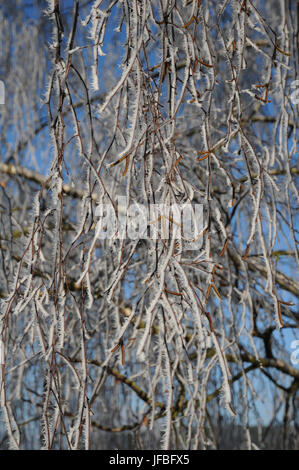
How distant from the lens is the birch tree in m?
0.80

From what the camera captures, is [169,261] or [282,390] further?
[282,390]

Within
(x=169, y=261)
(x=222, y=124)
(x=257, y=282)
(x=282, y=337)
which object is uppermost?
(x=222, y=124)

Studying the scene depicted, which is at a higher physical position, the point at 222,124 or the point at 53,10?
the point at 222,124

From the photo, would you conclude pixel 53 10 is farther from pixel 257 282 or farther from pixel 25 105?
pixel 257 282

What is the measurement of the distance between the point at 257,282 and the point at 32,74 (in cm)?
114

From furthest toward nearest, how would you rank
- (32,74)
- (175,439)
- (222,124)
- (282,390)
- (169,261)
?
(282,390)
(32,74)
(222,124)
(175,439)
(169,261)

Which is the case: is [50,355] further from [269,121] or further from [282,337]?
[269,121]

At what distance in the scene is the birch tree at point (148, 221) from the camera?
796 millimetres

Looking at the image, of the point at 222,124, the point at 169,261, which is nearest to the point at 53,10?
the point at 169,261

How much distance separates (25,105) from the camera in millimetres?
2045

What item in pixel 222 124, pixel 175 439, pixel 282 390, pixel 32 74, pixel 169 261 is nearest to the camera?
pixel 169 261

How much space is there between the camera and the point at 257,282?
201cm

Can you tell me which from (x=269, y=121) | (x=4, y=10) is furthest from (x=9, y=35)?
(x=269, y=121)

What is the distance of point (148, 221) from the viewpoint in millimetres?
792
